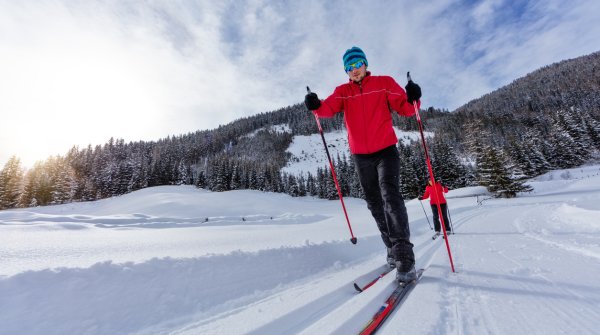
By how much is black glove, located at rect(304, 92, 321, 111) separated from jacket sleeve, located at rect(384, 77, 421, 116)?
0.78m

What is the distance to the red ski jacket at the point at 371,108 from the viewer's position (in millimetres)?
2848

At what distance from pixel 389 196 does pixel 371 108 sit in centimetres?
99

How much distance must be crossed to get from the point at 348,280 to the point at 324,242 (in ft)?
5.06

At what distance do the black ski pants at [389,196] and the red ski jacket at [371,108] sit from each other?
0.11 meters

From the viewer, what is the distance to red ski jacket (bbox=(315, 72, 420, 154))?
2848 mm

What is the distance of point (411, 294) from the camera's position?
192 centimetres

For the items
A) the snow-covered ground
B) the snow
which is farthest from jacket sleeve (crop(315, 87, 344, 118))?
the snow

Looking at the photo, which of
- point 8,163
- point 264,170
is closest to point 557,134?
point 264,170

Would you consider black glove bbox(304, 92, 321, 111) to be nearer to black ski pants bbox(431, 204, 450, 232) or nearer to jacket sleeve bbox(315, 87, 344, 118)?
jacket sleeve bbox(315, 87, 344, 118)

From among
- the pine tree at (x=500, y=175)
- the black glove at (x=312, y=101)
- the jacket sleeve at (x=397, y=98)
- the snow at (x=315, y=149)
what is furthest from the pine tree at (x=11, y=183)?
the pine tree at (x=500, y=175)

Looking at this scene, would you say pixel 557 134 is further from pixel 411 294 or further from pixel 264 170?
pixel 411 294

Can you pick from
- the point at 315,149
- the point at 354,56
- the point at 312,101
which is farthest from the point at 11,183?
the point at 315,149

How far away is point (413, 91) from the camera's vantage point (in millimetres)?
2734

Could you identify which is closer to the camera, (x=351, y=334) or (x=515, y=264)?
(x=351, y=334)
